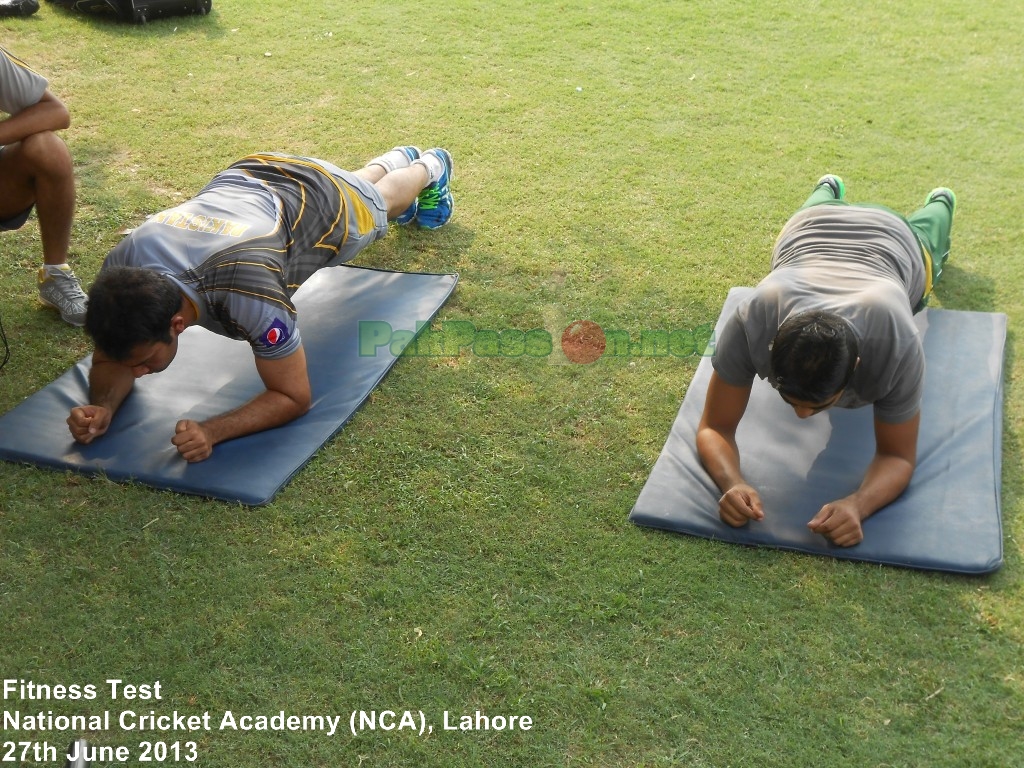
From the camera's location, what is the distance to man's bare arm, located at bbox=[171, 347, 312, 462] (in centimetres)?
333

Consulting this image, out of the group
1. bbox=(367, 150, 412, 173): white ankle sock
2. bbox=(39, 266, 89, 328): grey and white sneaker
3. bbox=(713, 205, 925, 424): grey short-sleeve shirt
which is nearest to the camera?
bbox=(713, 205, 925, 424): grey short-sleeve shirt

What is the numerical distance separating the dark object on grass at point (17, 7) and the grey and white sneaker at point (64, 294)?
394 cm

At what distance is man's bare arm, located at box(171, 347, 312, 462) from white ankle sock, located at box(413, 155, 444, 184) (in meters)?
1.58

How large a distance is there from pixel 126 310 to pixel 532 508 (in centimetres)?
146

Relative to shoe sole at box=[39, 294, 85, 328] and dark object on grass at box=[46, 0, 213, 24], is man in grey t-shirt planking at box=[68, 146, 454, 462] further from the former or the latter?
dark object on grass at box=[46, 0, 213, 24]

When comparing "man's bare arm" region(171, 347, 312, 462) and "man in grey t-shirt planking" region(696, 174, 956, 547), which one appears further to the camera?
"man's bare arm" region(171, 347, 312, 462)

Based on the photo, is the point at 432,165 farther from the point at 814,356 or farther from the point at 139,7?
the point at 139,7

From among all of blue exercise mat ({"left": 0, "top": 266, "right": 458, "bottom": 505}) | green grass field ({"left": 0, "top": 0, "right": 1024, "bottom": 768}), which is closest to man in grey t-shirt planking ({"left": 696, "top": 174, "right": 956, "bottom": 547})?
green grass field ({"left": 0, "top": 0, "right": 1024, "bottom": 768})

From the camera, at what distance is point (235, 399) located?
3682 millimetres

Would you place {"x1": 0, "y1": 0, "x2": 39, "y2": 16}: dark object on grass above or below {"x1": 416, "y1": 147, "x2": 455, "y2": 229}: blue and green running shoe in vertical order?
above

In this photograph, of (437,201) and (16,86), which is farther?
(437,201)

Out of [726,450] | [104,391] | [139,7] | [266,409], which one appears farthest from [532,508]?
[139,7]

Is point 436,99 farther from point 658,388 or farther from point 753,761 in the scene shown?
point 753,761

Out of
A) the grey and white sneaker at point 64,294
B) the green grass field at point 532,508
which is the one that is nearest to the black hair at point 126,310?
the green grass field at point 532,508
